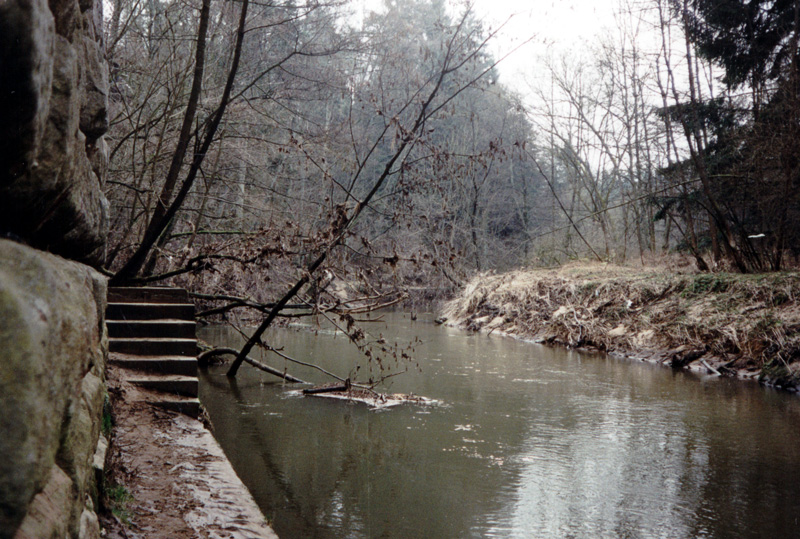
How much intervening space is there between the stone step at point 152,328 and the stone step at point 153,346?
97mm

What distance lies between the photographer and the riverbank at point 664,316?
10.6m

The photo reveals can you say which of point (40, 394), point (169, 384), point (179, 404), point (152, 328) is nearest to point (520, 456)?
point (179, 404)

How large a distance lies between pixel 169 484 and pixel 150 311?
290 centimetres

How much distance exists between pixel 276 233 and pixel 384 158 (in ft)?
75.2

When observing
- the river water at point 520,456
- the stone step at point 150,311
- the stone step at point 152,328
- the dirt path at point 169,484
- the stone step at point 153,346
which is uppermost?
the stone step at point 150,311

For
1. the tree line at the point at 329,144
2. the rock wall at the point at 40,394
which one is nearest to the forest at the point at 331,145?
the tree line at the point at 329,144

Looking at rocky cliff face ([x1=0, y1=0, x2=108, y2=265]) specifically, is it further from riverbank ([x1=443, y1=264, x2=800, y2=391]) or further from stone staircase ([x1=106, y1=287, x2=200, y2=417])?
riverbank ([x1=443, y1=264, x2=800, y2=391])

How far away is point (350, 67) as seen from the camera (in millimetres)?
10617

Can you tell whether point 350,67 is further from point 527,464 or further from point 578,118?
point 578,118

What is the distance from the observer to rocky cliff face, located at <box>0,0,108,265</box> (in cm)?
143

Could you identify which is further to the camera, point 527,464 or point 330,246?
point 330,246

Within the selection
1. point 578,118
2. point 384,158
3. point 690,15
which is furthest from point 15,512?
point 384,158

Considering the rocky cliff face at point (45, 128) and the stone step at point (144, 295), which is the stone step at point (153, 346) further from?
the rocky cliff face at point (45, 128)

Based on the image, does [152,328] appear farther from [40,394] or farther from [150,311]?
[40,394]
